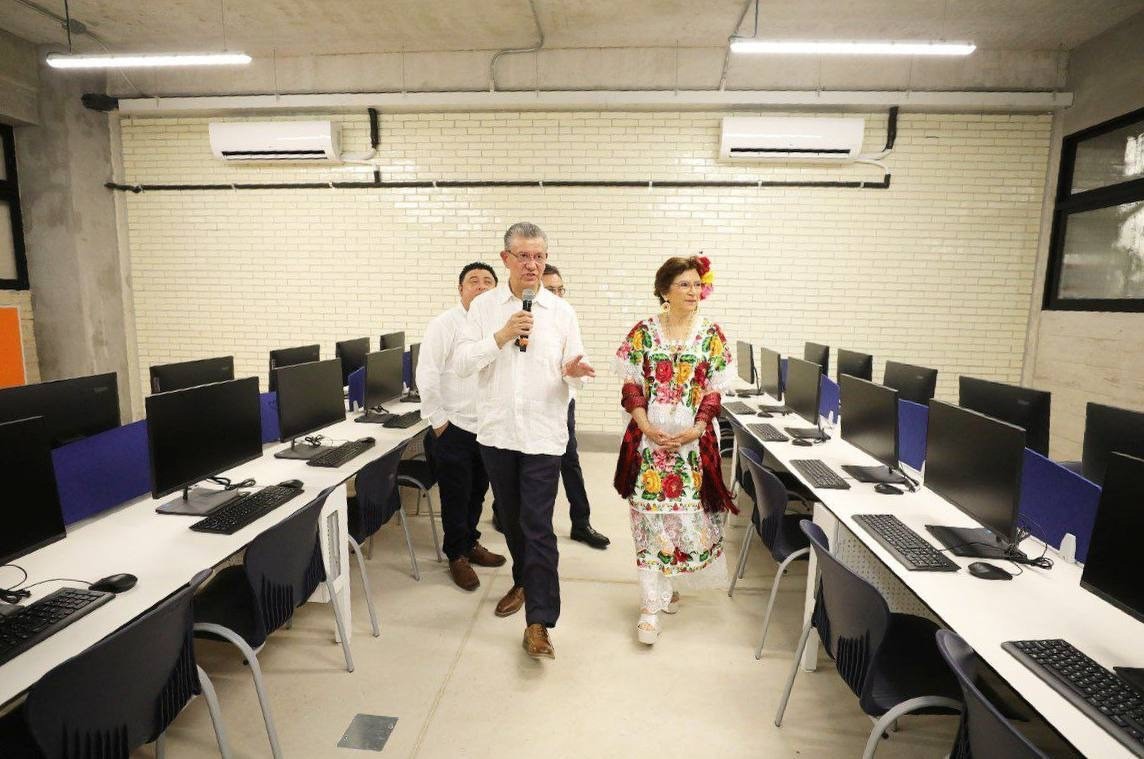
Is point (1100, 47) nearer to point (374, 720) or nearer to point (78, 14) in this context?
point (374, 720)

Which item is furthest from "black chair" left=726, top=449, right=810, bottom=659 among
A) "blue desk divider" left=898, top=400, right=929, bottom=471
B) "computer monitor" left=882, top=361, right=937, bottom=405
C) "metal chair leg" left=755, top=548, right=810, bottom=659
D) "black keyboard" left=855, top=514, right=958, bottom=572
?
"computer monitor" left=882, top=361, right=937, bottom=405

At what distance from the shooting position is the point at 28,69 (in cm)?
550

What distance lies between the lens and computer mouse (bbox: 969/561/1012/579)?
1804mm

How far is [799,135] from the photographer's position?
5.31 meters

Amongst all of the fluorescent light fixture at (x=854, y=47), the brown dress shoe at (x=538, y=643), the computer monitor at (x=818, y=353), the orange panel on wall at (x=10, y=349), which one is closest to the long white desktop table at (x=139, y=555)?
the brown dress shoe at (x=538, y=643)

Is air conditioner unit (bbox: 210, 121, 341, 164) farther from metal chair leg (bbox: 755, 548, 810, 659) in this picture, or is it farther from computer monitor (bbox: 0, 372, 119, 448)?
metal chair leg (bbox: 755, 548, 810, 659)

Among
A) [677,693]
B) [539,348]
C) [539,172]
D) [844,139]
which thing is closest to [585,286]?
[539,172]

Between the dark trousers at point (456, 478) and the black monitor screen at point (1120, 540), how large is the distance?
8.31ft

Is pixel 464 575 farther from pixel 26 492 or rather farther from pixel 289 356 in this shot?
pixel 289 356

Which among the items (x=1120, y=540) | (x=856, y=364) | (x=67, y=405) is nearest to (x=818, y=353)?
(x=856, y=364)

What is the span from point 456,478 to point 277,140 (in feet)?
15.1

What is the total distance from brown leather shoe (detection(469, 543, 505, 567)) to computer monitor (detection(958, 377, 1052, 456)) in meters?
2.62

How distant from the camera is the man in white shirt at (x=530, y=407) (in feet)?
7.83

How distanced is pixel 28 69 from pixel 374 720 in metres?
7.22
